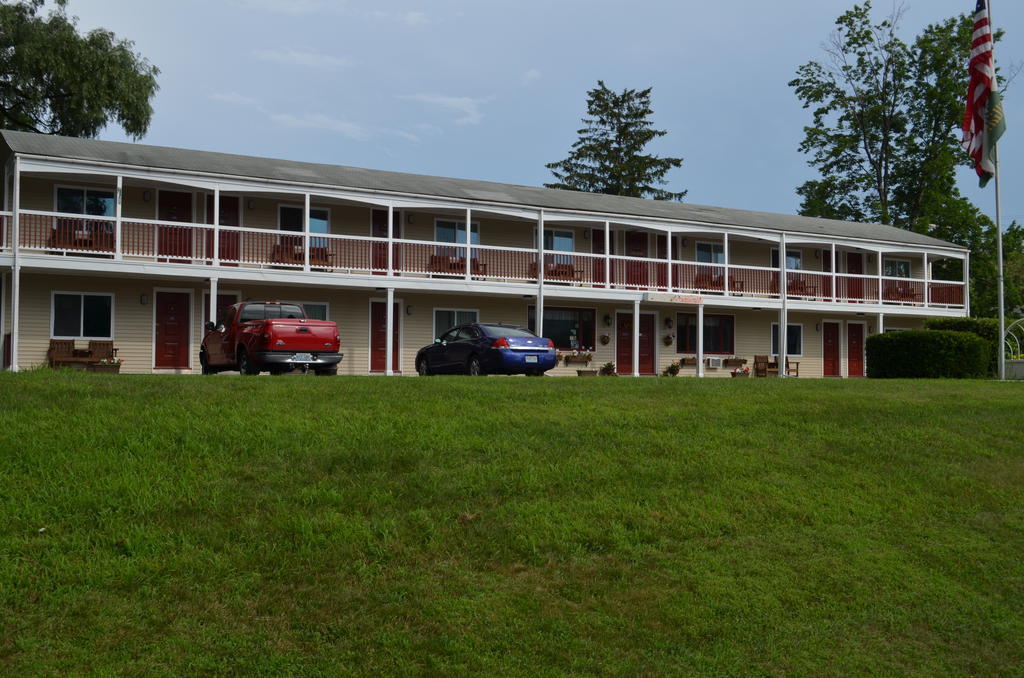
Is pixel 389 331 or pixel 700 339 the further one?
pixel 700 339

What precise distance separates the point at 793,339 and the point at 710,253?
437cm

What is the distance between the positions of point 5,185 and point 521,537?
20693 mm

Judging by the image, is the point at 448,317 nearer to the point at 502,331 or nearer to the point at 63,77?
the point at 502,331

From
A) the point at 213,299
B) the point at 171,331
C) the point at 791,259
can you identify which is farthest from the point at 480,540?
the point at 791,259

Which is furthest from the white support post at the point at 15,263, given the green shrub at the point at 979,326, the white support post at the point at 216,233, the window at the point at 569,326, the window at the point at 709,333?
the green shrub at the point at 979,326

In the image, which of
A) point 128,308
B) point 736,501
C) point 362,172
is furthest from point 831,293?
point 736,501

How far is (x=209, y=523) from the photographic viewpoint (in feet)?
24.3

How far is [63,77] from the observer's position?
3566 cm

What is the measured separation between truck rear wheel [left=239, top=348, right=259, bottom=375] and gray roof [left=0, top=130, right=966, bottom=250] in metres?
6.57

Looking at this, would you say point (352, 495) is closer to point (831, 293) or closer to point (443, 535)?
point (443, 535)

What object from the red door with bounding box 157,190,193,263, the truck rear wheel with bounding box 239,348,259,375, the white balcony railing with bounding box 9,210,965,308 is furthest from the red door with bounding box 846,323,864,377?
the truck rear wheel with bounding box 239,348,259,375

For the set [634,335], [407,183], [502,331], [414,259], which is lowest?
[502,331]

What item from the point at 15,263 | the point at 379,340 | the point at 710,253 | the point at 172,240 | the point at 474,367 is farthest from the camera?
the point at 710,253

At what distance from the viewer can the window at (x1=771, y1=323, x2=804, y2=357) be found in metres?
32.2
